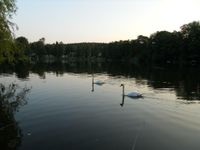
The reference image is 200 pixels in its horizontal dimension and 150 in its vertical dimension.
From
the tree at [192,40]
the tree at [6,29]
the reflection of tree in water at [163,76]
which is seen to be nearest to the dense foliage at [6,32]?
the tree at [6,29]

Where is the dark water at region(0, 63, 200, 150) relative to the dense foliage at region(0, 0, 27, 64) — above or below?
below

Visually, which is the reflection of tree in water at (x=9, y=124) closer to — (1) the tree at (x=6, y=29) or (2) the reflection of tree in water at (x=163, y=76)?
(1) the tree at (x=6, y=29)

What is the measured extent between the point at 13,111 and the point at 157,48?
368 feet

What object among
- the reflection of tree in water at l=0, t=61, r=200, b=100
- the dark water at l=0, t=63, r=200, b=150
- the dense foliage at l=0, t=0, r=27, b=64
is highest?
the dense foliage at l=0, t=0, r=27, b=64

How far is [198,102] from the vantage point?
31.3m

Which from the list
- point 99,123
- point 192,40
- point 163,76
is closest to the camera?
point 99,123

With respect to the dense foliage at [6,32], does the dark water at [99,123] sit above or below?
below

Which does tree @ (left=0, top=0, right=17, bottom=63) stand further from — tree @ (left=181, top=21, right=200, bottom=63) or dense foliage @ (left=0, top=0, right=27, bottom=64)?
tree @ (left=181, top=21, right=200, bottom=63)

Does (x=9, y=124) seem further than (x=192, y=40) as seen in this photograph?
No

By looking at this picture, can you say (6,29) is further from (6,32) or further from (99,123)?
(99,123)

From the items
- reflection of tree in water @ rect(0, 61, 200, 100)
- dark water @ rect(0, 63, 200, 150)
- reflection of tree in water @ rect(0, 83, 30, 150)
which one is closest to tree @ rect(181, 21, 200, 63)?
reflection of tree in water @ rect(0, 61, 200, 100)

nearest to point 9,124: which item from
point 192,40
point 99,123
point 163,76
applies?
point 99,123

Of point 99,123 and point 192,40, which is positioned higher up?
point 192,40

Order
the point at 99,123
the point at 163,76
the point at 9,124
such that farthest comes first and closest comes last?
1. the point at 163,76
2. the point at 99,123
3. the point at 9,124
